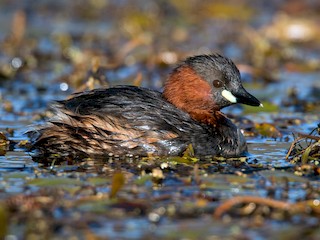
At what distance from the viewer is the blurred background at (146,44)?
41.9 ft

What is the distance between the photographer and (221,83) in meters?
8.85

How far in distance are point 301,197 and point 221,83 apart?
231cm

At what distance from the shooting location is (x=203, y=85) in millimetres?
8828

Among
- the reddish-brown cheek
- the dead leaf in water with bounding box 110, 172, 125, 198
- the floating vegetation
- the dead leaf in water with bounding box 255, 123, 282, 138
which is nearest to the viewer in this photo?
the dead leaf in water with bounding box 110, 172, 125, 198

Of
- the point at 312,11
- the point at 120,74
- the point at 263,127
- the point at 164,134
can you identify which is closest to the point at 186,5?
the point at 312,11

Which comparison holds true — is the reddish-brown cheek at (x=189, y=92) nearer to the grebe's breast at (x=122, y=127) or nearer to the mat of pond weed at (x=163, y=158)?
the grebe's breast at (x=122, y=127)

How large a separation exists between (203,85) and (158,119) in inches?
33.5

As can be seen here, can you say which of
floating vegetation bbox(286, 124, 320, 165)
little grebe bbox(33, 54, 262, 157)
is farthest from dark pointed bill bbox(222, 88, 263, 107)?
floating vegetation bbox(286, 124, 320, 165)

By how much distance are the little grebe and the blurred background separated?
82.4 inches

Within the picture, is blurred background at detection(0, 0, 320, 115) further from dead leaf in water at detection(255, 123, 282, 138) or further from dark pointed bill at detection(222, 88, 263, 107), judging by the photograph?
dark pointed bill at detection(222, 88, 263, 107)

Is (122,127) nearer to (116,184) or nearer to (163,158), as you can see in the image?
(163,158)

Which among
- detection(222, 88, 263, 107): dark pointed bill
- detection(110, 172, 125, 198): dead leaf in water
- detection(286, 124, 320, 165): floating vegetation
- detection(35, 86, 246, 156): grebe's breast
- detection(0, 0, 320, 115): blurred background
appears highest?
detection(0, 0, 320, 115): blurred background

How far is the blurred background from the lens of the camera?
41.9 feet

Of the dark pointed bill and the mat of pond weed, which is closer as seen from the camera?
the mat of pond weed
